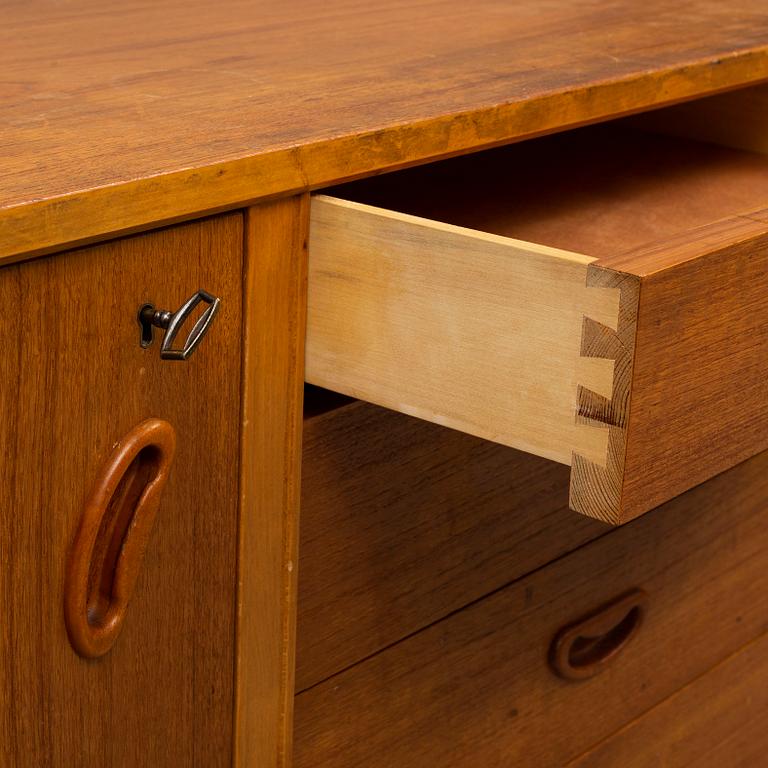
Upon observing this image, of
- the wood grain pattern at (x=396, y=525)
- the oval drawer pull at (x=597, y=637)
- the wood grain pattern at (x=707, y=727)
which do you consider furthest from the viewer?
the wood grain pattern at (x=707, y=727)

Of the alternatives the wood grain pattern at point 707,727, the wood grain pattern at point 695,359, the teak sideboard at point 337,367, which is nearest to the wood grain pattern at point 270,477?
the teak sideboard at point 337,367

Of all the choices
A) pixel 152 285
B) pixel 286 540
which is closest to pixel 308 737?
pixel 286 540

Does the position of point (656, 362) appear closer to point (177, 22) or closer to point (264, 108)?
point (264, 108)

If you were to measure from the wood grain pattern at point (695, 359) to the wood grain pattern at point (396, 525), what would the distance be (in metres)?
0.17

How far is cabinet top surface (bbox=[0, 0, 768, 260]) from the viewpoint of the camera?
0.52m

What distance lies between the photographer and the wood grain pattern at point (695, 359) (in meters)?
0.54

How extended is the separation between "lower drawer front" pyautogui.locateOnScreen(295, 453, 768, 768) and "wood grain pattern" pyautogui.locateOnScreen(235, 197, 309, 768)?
0.11 feet

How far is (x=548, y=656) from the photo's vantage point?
2.86ft

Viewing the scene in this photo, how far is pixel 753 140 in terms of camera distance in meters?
0.94

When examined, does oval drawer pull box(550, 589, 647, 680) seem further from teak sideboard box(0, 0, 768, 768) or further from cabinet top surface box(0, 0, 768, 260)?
cabinet top surface box(0, 0, 768, 260)

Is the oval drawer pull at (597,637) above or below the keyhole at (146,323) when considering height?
below

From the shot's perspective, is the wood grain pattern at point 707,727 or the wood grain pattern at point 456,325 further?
the wood grain pattern at point 707,727

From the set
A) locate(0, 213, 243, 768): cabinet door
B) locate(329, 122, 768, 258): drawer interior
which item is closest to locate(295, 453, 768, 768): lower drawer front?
locate(0, 213, 243, 768): cabinet door

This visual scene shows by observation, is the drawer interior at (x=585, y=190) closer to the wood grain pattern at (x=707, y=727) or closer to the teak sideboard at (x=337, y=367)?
the teak sideboard at (x=337, y=367)
